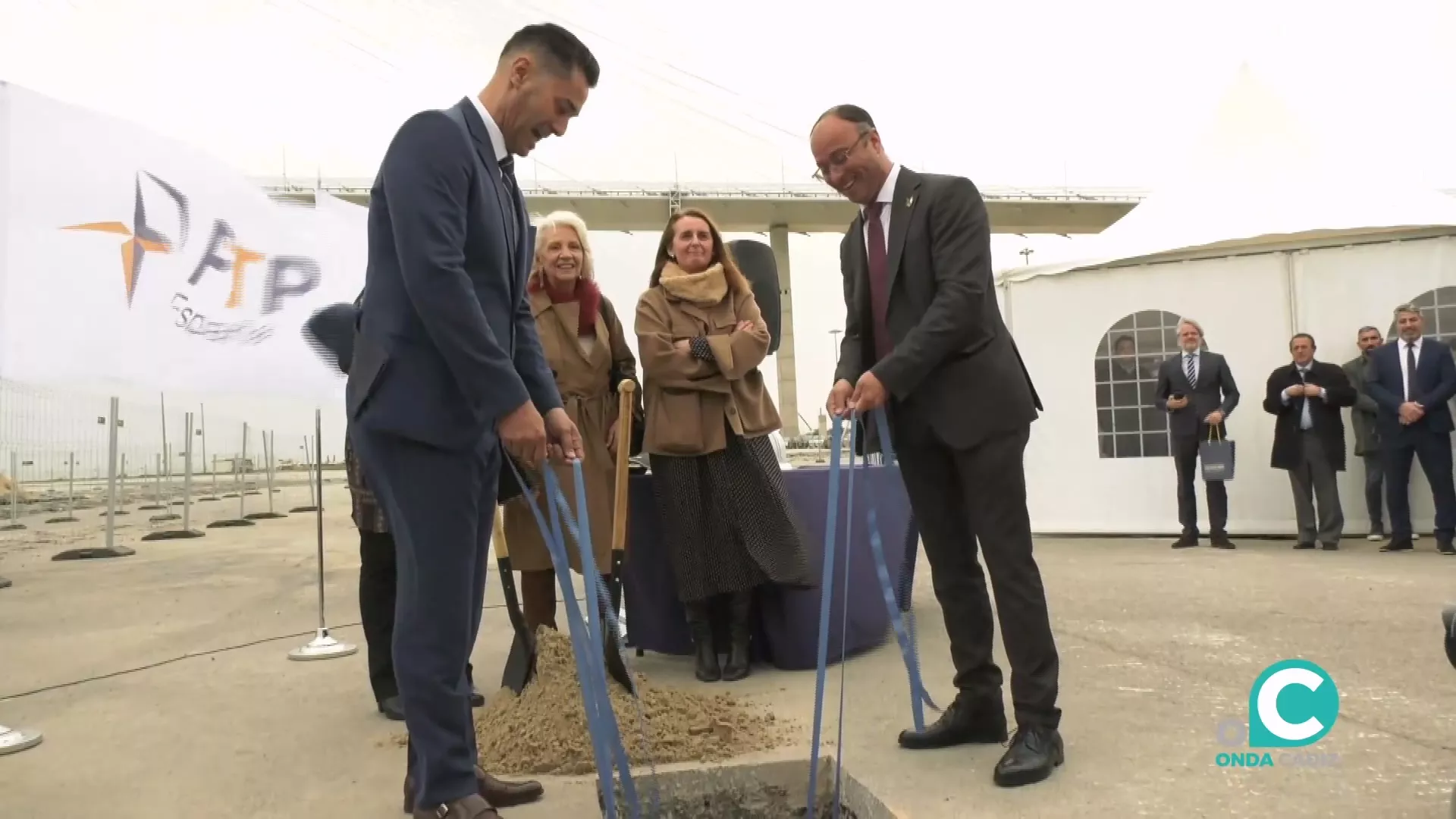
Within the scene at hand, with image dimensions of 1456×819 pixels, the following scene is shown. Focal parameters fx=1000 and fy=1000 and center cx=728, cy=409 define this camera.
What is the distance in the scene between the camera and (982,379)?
7.16 feet

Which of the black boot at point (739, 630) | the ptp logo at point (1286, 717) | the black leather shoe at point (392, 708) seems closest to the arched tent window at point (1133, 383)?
the ptp logo at point (1286, 717)

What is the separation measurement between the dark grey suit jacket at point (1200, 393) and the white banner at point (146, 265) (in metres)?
5.32

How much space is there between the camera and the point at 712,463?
10.8 ft

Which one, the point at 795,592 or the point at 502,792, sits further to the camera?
the point at 795,592

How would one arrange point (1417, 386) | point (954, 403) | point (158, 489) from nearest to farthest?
point (954, 403)
point (1417, 386)
point (158, 489)

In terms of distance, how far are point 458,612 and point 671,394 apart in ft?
5.30

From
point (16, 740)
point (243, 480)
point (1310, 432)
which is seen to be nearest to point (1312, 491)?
point (1310, 432)

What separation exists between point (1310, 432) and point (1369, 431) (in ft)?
1.48

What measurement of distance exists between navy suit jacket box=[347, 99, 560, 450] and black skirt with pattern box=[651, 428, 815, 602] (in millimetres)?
1538

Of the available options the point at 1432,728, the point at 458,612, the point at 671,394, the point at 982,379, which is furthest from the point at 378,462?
the point at 1432,728

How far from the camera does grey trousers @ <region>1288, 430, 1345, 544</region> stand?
628 cm

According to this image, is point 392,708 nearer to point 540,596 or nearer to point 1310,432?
point 540,596

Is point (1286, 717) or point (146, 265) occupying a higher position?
point (146, 265)

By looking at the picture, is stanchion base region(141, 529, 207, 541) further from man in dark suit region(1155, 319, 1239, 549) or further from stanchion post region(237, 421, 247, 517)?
man in dark suit region(1155, 319, 1239, 549)
